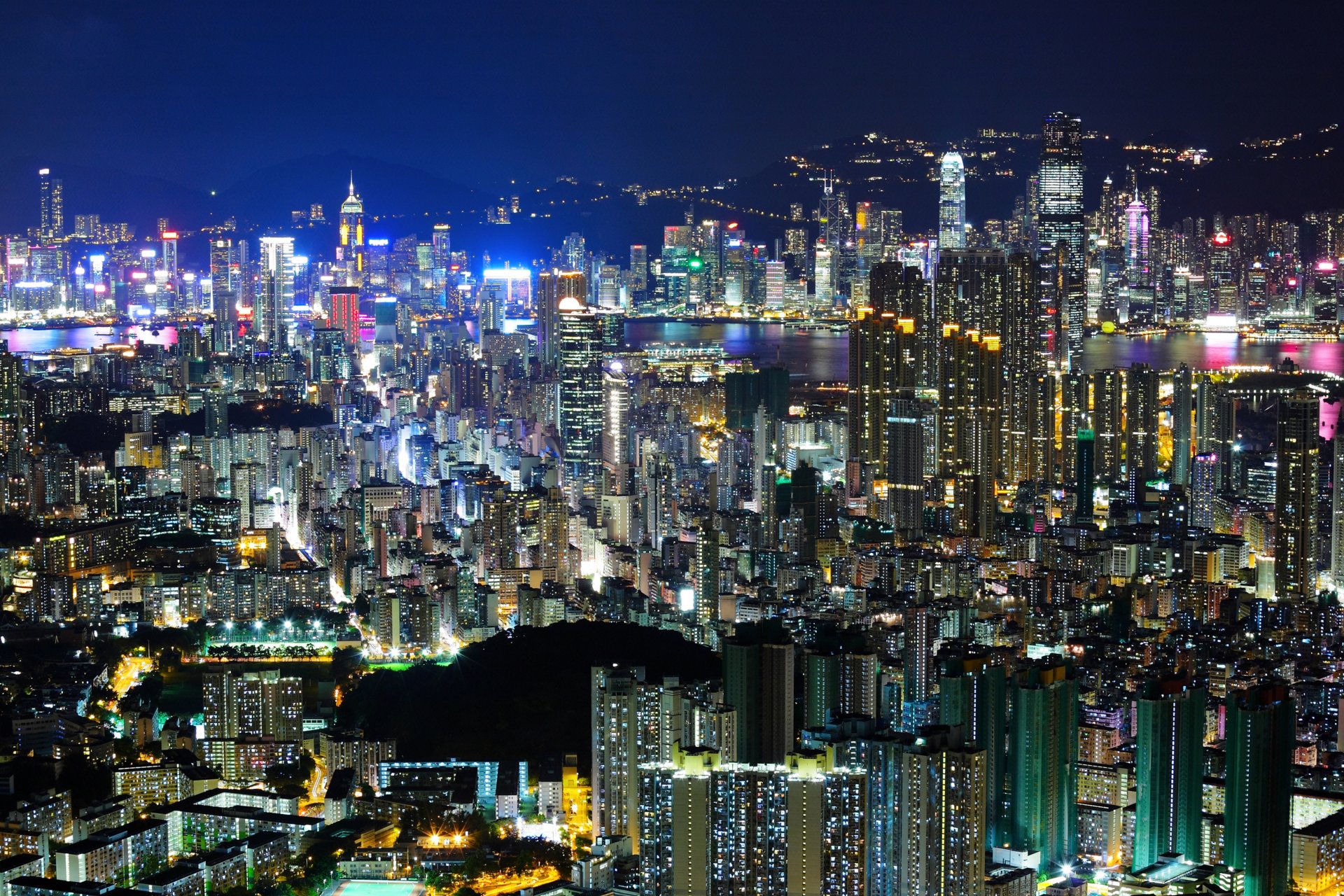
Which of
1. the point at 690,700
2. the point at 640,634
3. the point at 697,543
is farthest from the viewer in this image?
the point at 697,543

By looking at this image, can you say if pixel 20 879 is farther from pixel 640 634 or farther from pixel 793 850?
pixel 640 634

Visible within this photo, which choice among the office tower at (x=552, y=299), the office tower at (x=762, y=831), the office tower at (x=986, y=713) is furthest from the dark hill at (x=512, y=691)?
the office tower at (x=552, y=299)

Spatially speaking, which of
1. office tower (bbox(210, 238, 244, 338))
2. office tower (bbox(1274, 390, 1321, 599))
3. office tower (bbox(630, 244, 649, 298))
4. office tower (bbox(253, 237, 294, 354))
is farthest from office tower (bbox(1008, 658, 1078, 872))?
office tower (bbox(210, 238, 244, 338))

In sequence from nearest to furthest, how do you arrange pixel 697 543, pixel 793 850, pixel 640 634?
1. pixel 793 850
2. pixel 640 634
3. pixel 697 543

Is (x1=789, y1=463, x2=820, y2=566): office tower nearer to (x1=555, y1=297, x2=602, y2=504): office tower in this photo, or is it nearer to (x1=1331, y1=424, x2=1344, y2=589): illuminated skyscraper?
(x1=555, y1=297, x2=602, y2=504): office tower

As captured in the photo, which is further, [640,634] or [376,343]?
[376,343]

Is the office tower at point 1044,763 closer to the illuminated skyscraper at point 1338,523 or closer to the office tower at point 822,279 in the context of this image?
the illuminated skyscraper at point 1338,523

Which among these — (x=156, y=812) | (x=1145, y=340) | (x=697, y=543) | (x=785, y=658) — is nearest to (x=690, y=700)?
(x=785, y=658)
